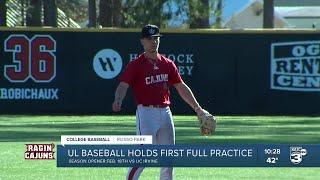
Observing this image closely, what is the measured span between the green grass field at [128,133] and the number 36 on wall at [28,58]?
4.34 ft

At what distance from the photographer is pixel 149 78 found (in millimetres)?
11758

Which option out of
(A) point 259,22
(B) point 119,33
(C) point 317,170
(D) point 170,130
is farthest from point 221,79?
(A) point 259,22

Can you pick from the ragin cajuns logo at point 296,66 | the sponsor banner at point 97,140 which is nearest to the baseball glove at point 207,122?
the sponsor banner at point 97,140

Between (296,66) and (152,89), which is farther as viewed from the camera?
(296,66)

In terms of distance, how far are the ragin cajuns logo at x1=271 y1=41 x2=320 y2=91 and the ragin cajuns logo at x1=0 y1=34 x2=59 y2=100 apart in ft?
20.1

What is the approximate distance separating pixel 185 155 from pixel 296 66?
18.8m

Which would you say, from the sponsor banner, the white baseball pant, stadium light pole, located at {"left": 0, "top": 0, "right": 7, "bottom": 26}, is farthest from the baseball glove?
stadium light pole, located at {"left": 0, "top": 0, "right": 7, "bottom": 26}

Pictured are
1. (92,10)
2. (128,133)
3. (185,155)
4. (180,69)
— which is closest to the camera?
(185,155)

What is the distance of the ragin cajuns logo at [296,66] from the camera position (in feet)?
94.3

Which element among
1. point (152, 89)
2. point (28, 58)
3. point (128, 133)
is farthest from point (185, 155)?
point (28, 58)

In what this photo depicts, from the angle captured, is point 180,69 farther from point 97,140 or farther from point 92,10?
point 92,10

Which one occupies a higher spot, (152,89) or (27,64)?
(27,64)

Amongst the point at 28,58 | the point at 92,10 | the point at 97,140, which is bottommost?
the point at 97,140

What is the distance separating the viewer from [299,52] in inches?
1135
